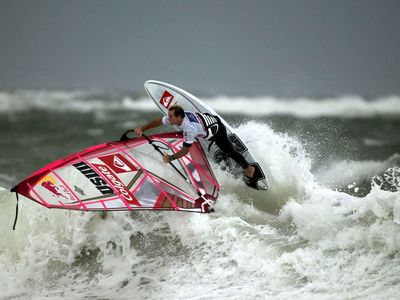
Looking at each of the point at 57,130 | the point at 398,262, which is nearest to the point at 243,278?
the point at 398,262

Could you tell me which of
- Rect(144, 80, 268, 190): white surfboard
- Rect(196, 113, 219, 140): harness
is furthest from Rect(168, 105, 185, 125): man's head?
Rect(144, 80, 268, 190): white surfboard

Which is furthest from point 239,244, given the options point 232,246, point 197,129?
point 197,129

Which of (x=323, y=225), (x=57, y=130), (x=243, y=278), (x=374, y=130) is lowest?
(x=243, y=278)

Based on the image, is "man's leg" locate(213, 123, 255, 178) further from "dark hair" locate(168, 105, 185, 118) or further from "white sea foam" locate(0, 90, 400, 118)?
"white sea foam" locate(0, 90, 400, 118)

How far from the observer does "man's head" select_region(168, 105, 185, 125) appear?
12.0 ft

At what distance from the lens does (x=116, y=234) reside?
13.0ft

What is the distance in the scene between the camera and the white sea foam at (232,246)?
3100mm

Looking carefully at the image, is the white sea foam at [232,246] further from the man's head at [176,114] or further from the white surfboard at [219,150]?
the man's head at [176,114]

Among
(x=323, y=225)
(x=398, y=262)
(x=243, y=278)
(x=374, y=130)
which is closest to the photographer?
(x=398, y=262)

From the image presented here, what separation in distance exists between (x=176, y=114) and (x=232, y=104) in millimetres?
5536

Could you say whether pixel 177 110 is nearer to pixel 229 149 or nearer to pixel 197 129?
pixel 197 129

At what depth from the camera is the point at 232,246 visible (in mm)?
3547

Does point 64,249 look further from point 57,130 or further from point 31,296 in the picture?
point 57,130

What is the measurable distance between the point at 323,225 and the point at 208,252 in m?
0.83
